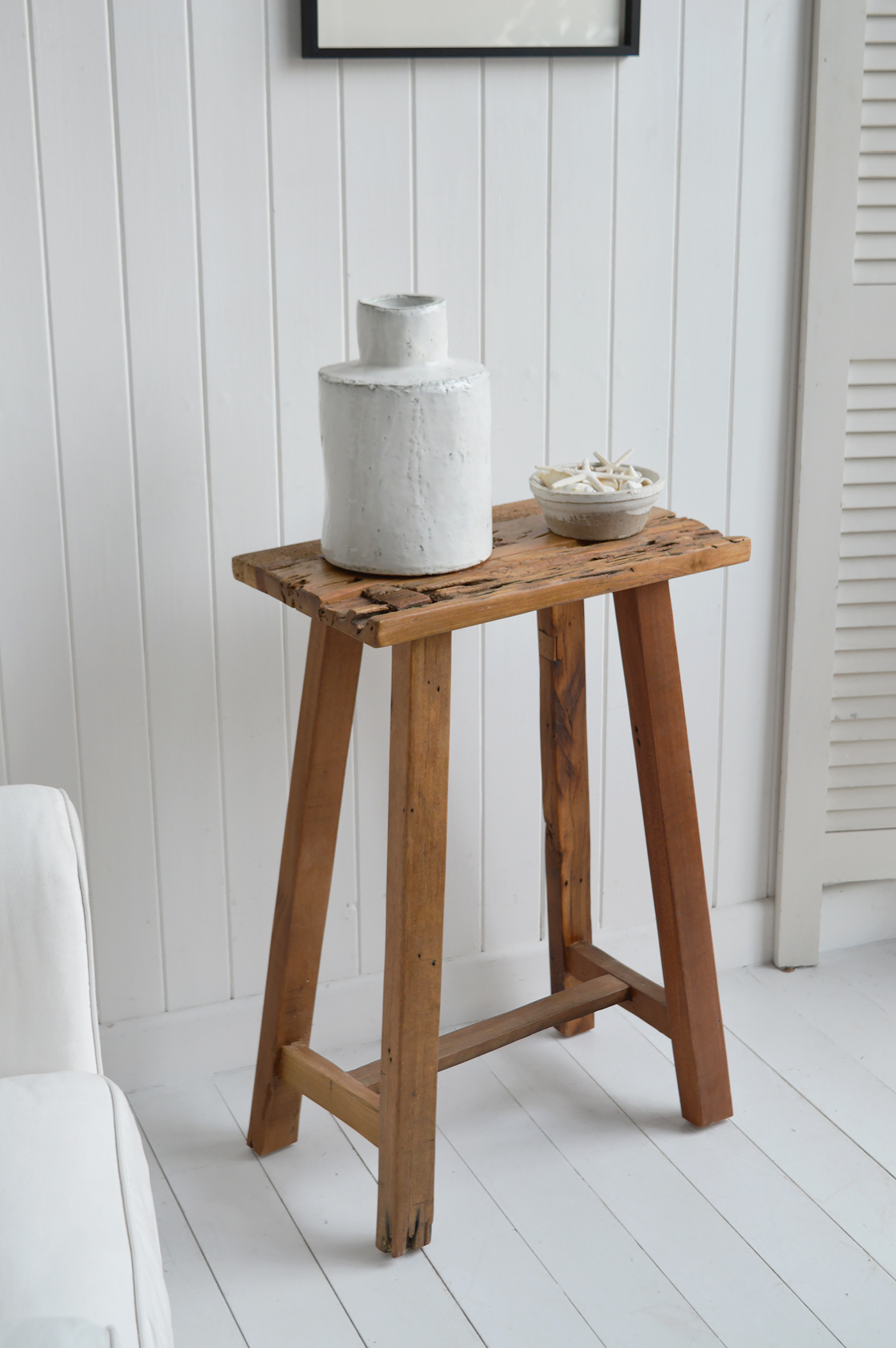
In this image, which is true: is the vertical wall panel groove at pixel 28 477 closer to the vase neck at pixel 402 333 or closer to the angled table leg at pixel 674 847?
the vase neck at pixel 402 333

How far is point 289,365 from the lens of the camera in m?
1.53

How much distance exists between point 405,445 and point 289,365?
0.36 m

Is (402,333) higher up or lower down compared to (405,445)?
higher up

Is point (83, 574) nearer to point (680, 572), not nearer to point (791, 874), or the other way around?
point (680, 572)

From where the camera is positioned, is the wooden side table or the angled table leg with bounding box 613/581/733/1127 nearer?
the wooden side table

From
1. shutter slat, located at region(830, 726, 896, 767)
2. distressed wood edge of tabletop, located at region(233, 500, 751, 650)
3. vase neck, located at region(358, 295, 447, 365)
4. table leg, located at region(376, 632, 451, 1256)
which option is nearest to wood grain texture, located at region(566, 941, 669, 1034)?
table leg, located at region(376, 632, 451, 1256)

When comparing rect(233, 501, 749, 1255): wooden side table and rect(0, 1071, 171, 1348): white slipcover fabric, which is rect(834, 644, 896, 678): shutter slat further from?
rect(0, 1071, 171, 1348): white slipcover fabric

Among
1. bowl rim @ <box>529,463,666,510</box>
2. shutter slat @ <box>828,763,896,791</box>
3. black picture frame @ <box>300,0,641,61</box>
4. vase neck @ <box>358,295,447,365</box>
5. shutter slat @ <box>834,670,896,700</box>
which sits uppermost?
black picture frame @ <box>300,0,641,61</box>

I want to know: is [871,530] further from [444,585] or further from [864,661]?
[444,585]

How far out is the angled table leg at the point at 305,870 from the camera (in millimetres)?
1425

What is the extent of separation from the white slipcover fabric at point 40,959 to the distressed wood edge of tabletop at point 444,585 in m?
0.34

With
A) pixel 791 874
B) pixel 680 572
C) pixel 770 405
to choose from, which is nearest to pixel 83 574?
pixel 680 572

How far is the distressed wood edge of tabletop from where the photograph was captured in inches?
46.7

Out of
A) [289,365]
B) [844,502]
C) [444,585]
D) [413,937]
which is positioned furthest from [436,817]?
[844,502]
